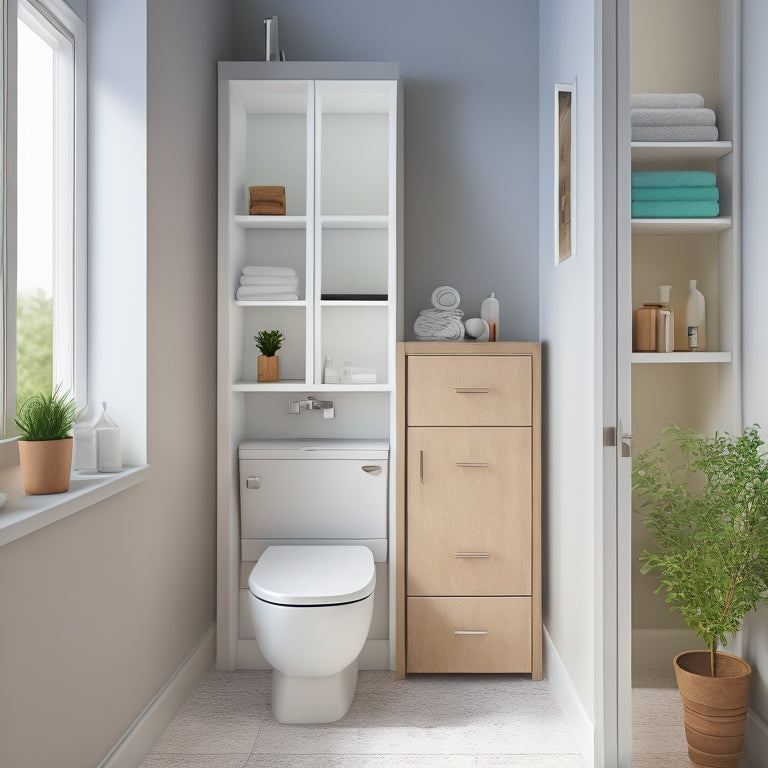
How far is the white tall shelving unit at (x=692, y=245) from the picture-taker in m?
1.97

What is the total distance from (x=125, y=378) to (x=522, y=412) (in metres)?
1.36

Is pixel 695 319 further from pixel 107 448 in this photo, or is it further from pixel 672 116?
pixel 107 448

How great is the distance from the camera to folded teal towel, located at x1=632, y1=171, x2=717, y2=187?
199 cm

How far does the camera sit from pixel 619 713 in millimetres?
1997

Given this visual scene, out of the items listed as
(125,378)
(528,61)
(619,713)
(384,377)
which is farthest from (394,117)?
(619,713)

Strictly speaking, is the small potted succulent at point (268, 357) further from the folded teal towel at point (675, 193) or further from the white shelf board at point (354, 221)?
the folded teal towel at point (675, 193)

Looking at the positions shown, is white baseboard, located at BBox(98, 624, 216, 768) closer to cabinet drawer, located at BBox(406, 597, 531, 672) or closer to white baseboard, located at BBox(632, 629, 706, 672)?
cabinet drawer, located at BBox(406, 597, 531, 672)

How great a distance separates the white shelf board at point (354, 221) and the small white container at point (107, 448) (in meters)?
1.19

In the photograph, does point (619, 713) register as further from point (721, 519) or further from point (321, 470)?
point (321, 470)

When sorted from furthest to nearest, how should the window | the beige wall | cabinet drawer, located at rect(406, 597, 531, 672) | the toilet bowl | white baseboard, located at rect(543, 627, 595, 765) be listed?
1. cabinet drawer, located at rect(406, 597, 531, 672)
2. the toilet bowl
3. white baseboard, located at rect(543, 627, 595, 765)
4. the window
5. the beige wall

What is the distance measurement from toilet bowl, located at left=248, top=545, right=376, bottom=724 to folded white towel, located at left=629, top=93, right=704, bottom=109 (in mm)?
1618

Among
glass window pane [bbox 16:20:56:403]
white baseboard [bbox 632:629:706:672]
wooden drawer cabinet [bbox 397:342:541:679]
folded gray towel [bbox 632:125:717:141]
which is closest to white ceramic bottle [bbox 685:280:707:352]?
folded gray towel [bbox 632:125:717:141]

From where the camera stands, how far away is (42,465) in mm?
1631

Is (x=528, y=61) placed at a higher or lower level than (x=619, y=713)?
higher
